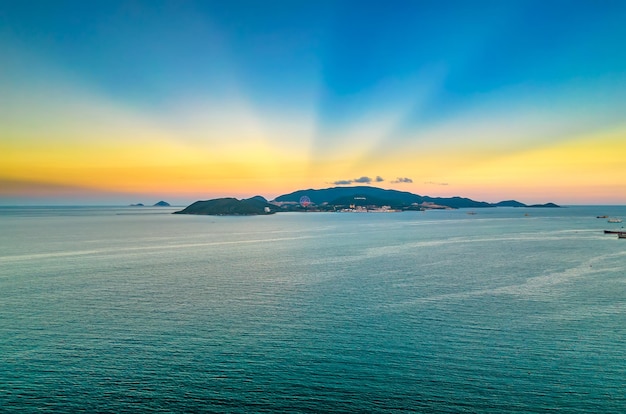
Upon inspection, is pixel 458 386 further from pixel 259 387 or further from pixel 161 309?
pixel 161 309

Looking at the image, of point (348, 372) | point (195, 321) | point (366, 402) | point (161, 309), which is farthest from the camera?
point (161, 309)

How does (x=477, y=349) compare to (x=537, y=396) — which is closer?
(x=537, y=396)

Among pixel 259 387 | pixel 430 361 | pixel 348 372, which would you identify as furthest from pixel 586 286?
pixel 259 387

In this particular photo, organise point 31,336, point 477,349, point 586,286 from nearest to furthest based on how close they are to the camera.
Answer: point 477,349 < point 31,336 < point 586,286

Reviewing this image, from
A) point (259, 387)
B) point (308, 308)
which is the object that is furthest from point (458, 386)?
point (308, 308)

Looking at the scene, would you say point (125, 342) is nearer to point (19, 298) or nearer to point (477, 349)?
point (19, 298)

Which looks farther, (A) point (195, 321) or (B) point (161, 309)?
(B) point (161, 309)
